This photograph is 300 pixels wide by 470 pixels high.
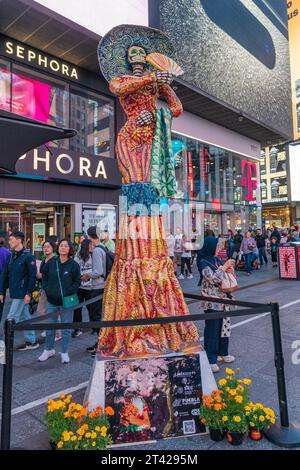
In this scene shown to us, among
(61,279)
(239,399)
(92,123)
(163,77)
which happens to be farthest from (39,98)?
(239,399)

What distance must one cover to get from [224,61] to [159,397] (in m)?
19.5

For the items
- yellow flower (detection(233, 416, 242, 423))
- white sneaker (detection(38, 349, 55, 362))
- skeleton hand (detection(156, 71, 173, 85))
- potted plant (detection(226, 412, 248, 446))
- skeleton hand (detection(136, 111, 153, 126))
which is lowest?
white sneaker (detection(38, 349, 55, 362))

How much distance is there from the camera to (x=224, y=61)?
58.8ft

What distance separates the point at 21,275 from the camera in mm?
5105

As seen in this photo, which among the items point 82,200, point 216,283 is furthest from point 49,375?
point 82,200

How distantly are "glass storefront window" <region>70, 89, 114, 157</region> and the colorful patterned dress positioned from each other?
11.1m

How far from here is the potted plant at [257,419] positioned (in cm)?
251

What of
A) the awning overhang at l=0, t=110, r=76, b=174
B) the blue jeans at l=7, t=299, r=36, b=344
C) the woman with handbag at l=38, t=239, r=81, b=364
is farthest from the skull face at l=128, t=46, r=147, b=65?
the blue jeans at l=7, t=299, r=36, b=344

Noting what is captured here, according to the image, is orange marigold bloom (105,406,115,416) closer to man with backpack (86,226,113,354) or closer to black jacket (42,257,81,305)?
black jacket (42,257,81,305)

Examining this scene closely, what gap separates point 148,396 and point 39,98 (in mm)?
13220

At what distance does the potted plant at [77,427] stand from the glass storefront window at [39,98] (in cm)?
1213

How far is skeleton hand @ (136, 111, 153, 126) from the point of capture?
3.28m

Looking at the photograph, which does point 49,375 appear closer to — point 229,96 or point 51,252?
point 51,252

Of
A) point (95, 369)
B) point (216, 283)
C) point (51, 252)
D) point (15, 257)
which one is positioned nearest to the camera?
point (95, 369)
